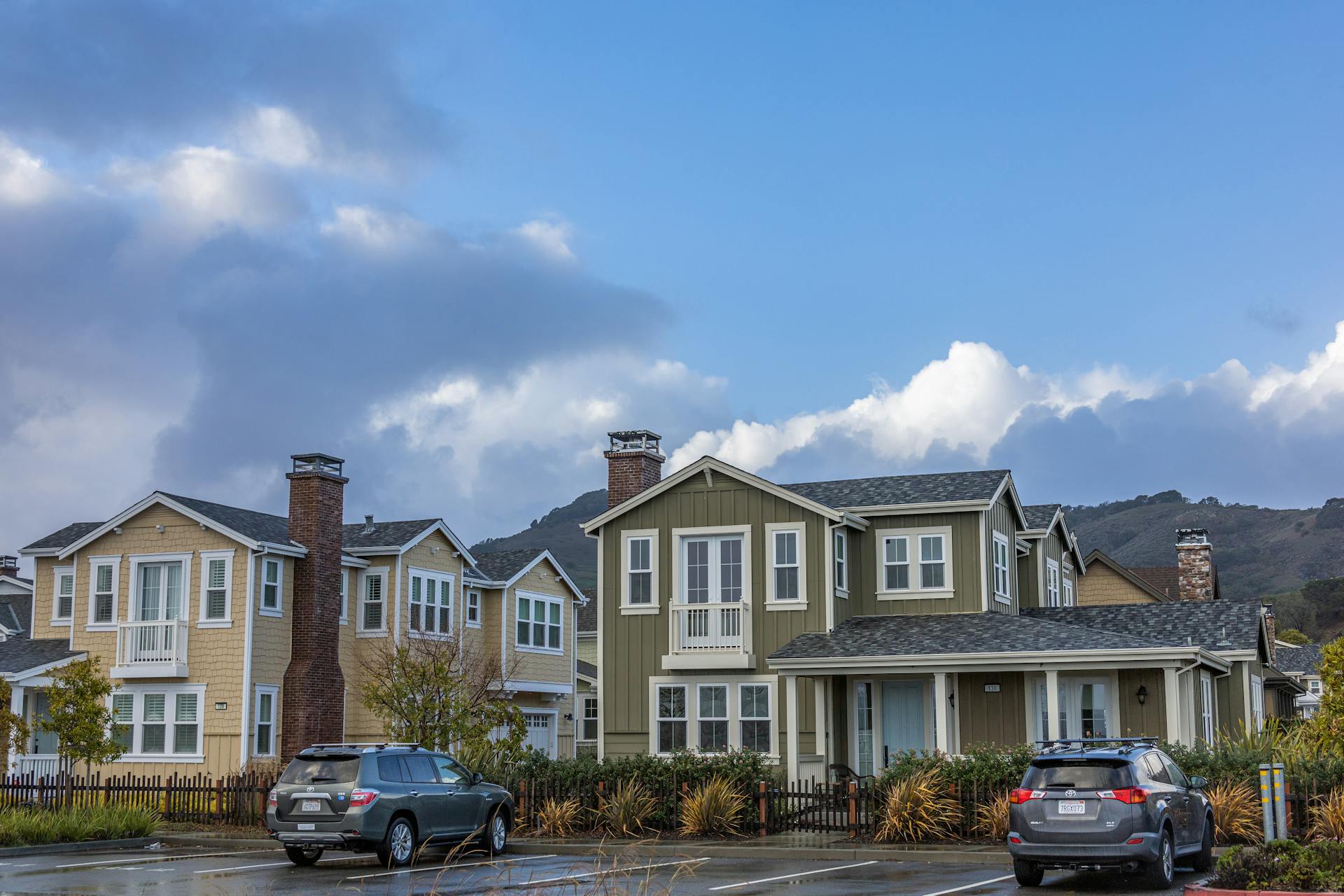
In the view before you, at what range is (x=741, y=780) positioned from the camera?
24.4 meters

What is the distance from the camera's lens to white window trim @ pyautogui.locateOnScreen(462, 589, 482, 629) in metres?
43.4

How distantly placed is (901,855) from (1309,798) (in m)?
5.91

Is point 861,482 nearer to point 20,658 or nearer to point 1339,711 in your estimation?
point 1339,711

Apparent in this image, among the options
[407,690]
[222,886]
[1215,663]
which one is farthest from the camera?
[407,690]

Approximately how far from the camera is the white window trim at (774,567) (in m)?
30.8

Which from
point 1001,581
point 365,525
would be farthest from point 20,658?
point 1001,581

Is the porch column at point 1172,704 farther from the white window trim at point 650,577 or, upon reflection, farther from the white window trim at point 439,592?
the white window trim at point 439,592

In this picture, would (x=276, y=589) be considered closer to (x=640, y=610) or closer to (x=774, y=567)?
(x=640, y=610)

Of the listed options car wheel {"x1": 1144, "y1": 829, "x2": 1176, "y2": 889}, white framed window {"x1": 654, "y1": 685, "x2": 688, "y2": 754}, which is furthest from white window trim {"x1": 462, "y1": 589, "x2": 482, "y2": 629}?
car wheel {"x1": 1144, "y1": 829, "x2": 1176, "y2": 889}

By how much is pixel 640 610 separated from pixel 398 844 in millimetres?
12241

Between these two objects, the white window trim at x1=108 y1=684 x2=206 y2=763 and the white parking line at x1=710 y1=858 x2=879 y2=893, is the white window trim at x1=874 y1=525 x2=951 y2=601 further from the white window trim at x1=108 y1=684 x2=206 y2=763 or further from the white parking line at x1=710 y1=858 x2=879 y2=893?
the white window trim at x1=108 y1=684 x2=206 y2=763

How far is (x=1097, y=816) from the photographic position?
53.7ft

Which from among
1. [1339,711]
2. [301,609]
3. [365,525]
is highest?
[365,525]

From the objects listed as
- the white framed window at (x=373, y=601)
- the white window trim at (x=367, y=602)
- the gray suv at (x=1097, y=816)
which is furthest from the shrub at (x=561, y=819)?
the white framed window at (x=373, y=601)
